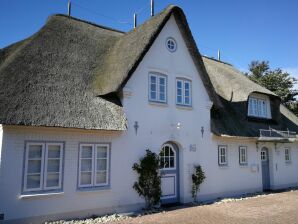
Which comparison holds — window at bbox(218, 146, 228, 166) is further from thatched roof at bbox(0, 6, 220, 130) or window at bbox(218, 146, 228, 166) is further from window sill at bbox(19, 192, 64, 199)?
window sill at bbox(19, 192, 64, 199)

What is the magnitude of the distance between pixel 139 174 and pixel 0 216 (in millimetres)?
5029

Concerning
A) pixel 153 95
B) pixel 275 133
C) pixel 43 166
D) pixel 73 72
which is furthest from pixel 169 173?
pixel 275 133

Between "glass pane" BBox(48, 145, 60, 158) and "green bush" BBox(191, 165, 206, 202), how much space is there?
6235 millimetres

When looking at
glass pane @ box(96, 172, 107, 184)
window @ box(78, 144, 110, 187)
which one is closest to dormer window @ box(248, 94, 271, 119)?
window @ box(78, 144, 110, 187)

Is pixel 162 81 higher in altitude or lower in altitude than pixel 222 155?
higher

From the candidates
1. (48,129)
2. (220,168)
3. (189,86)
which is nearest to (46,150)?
(48,129)

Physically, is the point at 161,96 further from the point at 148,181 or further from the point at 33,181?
the point at 33,181

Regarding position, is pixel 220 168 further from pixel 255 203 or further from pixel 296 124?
pixel 296 124

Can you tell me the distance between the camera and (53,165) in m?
9.97

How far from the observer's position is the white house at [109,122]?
9484 millimetres

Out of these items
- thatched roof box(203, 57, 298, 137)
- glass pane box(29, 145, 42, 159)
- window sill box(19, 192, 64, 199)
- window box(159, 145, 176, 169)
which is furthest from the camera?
thatched roof box(203, 57, 298, 137)

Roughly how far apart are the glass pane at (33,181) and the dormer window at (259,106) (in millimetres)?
13007

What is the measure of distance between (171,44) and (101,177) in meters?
6.93

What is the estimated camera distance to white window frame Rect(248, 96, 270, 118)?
1838 cm
